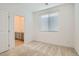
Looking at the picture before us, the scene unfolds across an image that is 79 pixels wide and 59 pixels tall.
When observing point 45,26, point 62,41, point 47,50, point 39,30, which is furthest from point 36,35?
point 62,41

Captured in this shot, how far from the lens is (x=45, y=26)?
199 centimetres

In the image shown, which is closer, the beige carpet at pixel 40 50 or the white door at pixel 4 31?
the beige carpet at pixel 40 50

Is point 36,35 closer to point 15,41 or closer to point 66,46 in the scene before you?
point 15,41

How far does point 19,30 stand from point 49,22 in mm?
735

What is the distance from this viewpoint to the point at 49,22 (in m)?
1.95

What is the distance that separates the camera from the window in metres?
1.90

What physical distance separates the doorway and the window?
476mm

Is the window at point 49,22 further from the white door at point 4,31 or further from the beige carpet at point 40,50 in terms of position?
the white door at point 4,31

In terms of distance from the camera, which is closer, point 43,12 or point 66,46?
point 66,46

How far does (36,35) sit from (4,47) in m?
0.76

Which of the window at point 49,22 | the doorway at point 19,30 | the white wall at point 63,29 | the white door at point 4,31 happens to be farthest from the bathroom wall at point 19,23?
the window at point 49,22

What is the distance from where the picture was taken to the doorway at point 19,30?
2088mm

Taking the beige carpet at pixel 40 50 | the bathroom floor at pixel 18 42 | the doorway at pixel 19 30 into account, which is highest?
the doorway at pixel 19 30

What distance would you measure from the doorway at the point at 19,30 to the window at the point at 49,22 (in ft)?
1.56
